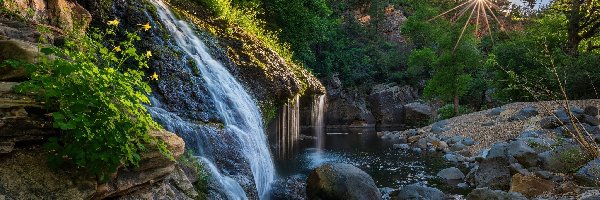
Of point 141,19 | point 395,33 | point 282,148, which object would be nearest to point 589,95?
point 282,148

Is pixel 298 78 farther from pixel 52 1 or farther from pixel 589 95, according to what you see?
pixel 589 95

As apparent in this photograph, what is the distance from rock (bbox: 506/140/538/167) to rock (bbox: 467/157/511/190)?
286 mm

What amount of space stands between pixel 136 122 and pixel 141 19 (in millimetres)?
5956

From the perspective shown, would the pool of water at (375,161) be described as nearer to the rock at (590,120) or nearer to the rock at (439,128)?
the rock at (439,128)

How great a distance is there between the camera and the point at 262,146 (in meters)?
9.73

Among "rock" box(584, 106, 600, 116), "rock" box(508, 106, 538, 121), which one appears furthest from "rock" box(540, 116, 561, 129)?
"rock" box(508, 106, 538, 121)

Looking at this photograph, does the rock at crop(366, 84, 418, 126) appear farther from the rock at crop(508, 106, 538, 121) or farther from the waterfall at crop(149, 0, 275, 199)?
the waterfall at crop(149, 0, 275, 199)

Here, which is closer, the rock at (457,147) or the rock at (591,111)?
the rock at (591,111)

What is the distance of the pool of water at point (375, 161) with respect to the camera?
12.7 metres

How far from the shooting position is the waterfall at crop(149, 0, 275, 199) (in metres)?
7.16

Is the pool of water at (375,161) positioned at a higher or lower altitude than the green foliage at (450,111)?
lower

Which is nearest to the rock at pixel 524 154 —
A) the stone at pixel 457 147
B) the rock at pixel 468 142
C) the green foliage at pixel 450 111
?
the stone at pixel 457 147

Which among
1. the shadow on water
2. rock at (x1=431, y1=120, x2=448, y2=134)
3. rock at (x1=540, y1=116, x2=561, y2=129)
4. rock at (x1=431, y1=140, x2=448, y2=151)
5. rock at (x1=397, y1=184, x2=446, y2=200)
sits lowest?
the shadow on water

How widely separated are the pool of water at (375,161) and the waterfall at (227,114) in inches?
103
